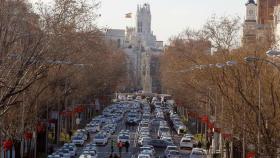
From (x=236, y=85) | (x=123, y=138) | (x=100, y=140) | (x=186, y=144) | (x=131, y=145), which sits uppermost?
(x=236, y=85)

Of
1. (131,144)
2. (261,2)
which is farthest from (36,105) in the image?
(261,2)

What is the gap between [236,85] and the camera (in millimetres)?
45281

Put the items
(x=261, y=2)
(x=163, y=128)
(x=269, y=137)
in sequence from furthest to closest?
1. (x=261, y=2)
2. (x=163, y=128)
3. (x=269, y=137)

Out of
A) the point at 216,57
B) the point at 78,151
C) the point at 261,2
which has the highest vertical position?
the point at 261,2

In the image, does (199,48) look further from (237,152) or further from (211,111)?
(237,152)

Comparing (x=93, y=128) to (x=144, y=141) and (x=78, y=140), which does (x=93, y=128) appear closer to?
(x=78, y=140)

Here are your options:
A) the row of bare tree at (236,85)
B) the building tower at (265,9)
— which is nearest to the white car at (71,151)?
the row of bare tree at (236,85)

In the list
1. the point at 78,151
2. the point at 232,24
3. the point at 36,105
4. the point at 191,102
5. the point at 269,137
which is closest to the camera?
the point at 269,137

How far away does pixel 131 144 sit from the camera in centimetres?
7538

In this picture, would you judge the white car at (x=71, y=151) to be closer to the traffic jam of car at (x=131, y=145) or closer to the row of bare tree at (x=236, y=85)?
the traffic jam of car at (x=131, y=145)

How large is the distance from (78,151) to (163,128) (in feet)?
64.5

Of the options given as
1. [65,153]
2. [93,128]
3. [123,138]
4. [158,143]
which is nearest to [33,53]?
[65,153]

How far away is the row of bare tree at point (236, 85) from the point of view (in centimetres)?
3712

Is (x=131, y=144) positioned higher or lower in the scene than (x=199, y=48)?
lower
